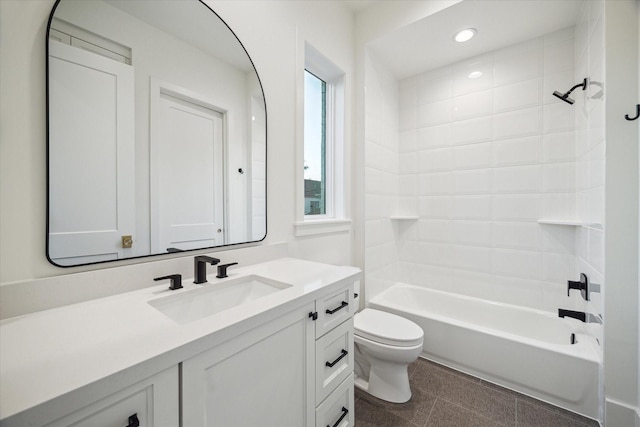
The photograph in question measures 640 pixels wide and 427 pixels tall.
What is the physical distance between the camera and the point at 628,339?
126cm

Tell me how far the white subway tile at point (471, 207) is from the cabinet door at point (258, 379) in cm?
201

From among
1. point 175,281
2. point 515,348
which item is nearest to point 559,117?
point 515,348

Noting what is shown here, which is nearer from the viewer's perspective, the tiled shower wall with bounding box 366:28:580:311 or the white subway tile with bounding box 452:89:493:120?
the tiled shower wall with bounding box 366:28:580:311

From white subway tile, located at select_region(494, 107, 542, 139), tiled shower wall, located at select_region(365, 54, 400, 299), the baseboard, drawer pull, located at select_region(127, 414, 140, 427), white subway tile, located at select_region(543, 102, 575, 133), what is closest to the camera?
drawer pull, located at select_region(127, 414, 140, 427)

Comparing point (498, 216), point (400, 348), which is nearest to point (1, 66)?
point (400, 348)

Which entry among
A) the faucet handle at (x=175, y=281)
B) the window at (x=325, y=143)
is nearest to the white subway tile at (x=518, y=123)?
the window at (x=325, y=143)

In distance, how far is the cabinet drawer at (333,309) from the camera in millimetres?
1012

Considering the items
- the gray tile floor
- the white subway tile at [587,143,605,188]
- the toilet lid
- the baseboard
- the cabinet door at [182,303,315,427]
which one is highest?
the white subway tile at [587,143,605,188]

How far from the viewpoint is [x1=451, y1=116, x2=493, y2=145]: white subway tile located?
2273mm

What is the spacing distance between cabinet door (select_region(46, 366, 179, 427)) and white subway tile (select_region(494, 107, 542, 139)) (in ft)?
8.87

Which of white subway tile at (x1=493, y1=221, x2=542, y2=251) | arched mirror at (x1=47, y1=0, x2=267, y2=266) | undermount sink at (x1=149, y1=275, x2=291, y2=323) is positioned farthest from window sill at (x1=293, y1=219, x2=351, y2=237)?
white subway tile at (x1=493, y1=221, x2=542, y2=251)

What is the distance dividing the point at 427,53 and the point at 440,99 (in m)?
0.44

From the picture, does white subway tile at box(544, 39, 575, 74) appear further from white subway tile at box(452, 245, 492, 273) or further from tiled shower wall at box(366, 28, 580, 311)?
white subway tile at box(452, 245, 492, 273)

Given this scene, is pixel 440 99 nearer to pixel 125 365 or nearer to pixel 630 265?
pixel 630 265
